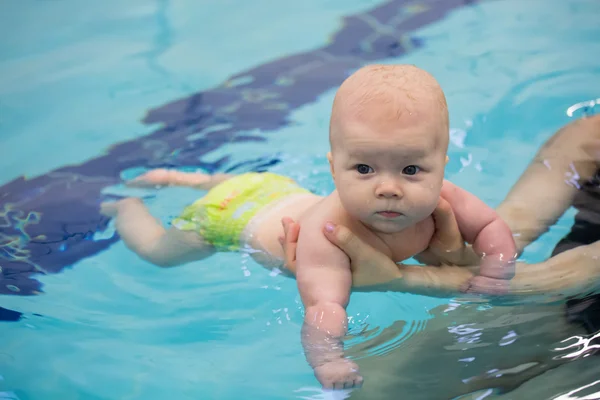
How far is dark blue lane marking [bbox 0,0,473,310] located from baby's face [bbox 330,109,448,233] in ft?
5.22

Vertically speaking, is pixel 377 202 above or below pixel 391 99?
below

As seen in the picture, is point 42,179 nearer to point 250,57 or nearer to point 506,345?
point 250,57

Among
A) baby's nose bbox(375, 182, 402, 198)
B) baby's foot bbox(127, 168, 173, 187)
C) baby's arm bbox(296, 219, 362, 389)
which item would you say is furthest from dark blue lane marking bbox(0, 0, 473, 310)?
baby's nose bbox(375, 182, 402, 198)

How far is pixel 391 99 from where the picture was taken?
2113 mm

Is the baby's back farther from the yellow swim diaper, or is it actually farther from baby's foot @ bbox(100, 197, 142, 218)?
baby's foot @ bbox(100, 197, 142, 218)

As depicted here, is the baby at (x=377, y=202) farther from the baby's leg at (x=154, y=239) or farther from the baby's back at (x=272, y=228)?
the baby's leg at (x=154, y=239)

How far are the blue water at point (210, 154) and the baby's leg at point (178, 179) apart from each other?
0.09 m

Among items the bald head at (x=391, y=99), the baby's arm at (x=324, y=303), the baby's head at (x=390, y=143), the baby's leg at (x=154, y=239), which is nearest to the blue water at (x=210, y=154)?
the baby's leg at (x=154, y=239)

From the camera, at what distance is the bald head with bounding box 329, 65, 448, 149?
211 centimetres

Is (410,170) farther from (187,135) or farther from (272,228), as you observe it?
(187,135)

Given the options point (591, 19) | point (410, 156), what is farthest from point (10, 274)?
point (591, 19)

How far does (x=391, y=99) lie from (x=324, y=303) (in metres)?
0.65

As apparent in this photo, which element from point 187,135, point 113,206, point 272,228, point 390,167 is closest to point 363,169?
point 390,167

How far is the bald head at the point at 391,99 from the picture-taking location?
211 cm
